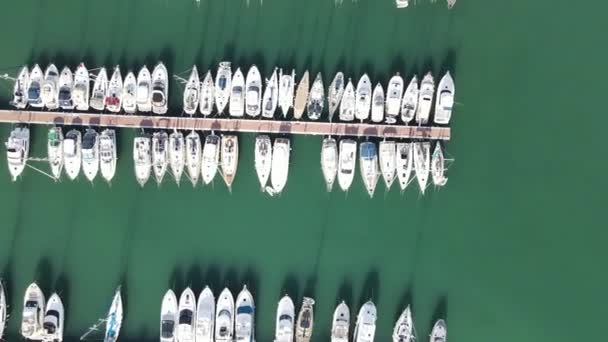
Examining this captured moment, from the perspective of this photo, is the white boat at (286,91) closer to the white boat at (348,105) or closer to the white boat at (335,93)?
the white boat at (335,93)

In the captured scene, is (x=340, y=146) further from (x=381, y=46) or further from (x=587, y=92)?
(x=587, y=92)

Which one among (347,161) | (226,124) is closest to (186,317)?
(226,124)

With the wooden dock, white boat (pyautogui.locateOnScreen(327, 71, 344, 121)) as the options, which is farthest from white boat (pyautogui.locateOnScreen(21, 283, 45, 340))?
white boat (pyautogui.locateOnScreen(327, 71, 344, 121))

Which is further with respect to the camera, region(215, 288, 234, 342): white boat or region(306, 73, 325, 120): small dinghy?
region(306, 73, 325, 120): small dinghy

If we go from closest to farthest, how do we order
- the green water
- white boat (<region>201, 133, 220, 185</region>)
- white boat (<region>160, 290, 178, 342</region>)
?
white boat (<region>201, 133, 220, 185</region>), white boat (<region>160, 290, 178, 342</region>), the green water

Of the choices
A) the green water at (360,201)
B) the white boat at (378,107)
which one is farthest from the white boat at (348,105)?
the green water at (360,201)

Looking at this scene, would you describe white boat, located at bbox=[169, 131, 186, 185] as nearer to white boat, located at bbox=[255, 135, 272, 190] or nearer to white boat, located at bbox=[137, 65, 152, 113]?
white boat, located at bbox=[137, 65, 152, 113]

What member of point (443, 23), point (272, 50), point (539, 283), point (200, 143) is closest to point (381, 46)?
point (443, 23)
